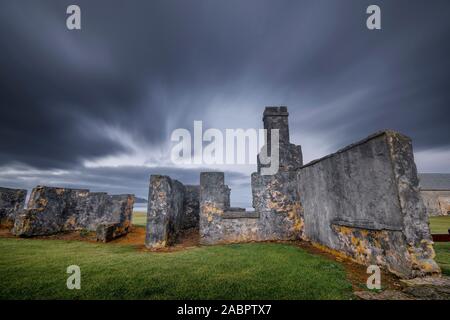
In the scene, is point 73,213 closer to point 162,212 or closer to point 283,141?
point 162,212

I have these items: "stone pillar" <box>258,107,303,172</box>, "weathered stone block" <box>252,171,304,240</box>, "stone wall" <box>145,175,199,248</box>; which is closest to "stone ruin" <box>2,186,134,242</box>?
"stone wall" <box>145,175,199,248</box>

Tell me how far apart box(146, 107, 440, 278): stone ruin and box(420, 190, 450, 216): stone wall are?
115 ft

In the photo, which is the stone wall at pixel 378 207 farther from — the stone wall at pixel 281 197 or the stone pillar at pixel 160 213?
the stone pillar at pixel 160 213

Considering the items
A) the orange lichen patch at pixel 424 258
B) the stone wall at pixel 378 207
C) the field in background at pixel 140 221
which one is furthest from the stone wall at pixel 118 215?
the orange lichen patch at pixel 424 258

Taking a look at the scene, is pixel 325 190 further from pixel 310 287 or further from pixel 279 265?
pixel 310 287

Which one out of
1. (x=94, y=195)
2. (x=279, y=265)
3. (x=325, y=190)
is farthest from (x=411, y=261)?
(x=94, y=195)

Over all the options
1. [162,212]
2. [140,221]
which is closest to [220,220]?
[162,212]

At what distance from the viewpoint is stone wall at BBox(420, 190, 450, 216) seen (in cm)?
2888

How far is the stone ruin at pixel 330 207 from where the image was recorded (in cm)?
348

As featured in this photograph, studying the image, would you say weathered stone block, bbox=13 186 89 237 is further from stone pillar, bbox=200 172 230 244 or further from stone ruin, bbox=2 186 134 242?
stone pillar, bbox=200 172 230 244

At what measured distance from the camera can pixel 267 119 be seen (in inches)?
308

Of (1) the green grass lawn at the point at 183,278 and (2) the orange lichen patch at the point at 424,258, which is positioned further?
(2) the orange lichen patch at the point at 424,258

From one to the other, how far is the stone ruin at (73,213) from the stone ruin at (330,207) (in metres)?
3.10
